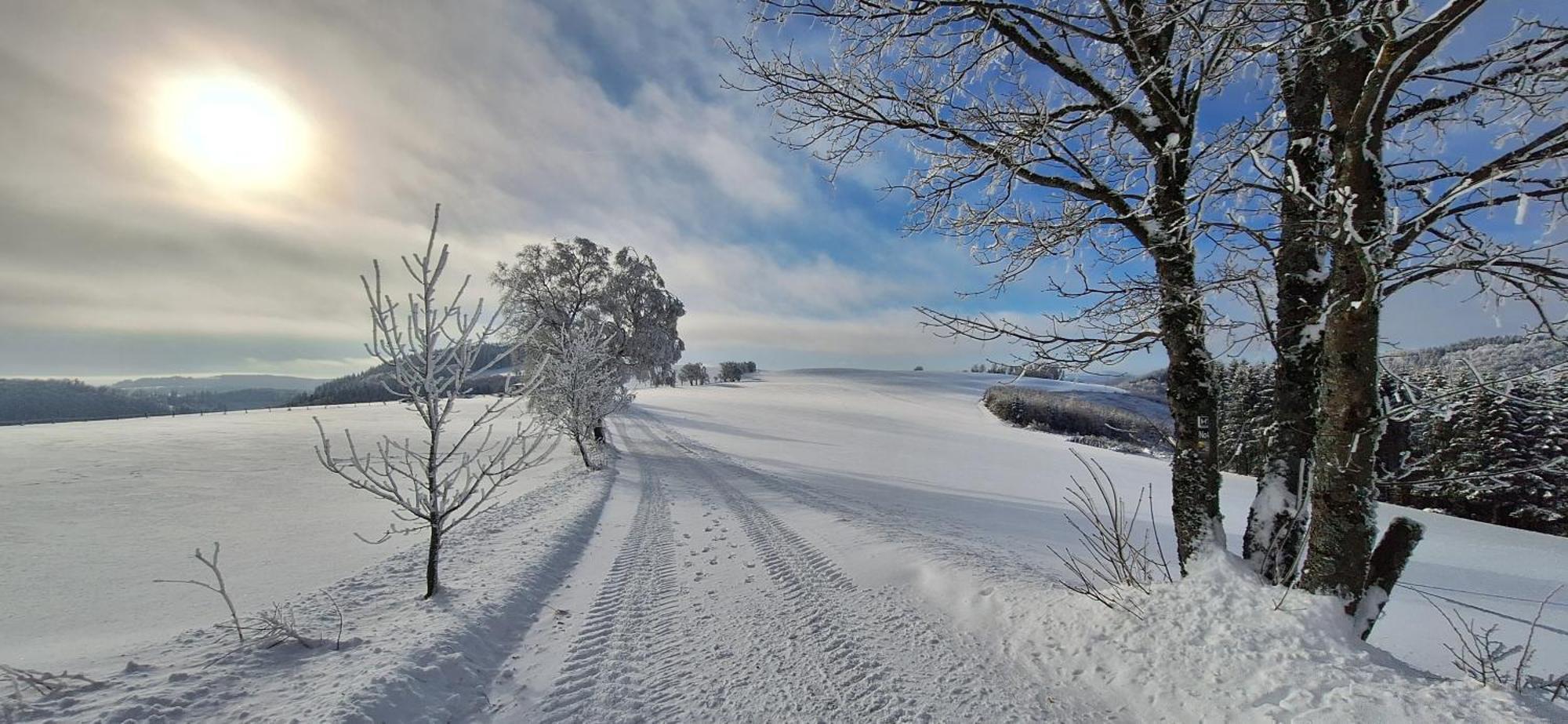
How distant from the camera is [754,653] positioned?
13.6ft

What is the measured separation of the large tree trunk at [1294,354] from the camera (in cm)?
362

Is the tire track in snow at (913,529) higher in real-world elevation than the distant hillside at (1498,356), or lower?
lower

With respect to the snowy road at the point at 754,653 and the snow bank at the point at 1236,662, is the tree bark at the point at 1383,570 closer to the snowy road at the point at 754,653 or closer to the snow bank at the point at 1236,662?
the snow bank at the point at 1236,662

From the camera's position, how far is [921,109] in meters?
3.98

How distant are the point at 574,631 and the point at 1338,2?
262 inches

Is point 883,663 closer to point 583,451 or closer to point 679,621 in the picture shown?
point 679,621

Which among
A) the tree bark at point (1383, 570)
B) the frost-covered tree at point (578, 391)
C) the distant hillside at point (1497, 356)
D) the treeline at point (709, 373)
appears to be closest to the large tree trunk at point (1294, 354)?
the tree bark at point (1383, 570)

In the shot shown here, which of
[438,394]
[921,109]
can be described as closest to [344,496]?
[438,394]

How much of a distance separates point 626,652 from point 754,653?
0.99 m

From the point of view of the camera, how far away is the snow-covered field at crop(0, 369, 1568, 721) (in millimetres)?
3135

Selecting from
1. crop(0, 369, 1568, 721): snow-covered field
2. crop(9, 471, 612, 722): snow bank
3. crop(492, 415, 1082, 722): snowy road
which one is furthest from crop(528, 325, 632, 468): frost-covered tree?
crop(9, 471, 612, 722): snow bank

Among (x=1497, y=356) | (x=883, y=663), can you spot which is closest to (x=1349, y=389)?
(x=1497, y=356)

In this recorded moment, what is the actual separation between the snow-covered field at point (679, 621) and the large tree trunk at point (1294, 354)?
424mm

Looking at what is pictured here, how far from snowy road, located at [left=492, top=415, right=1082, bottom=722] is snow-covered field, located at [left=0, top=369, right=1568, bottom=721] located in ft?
0.08
